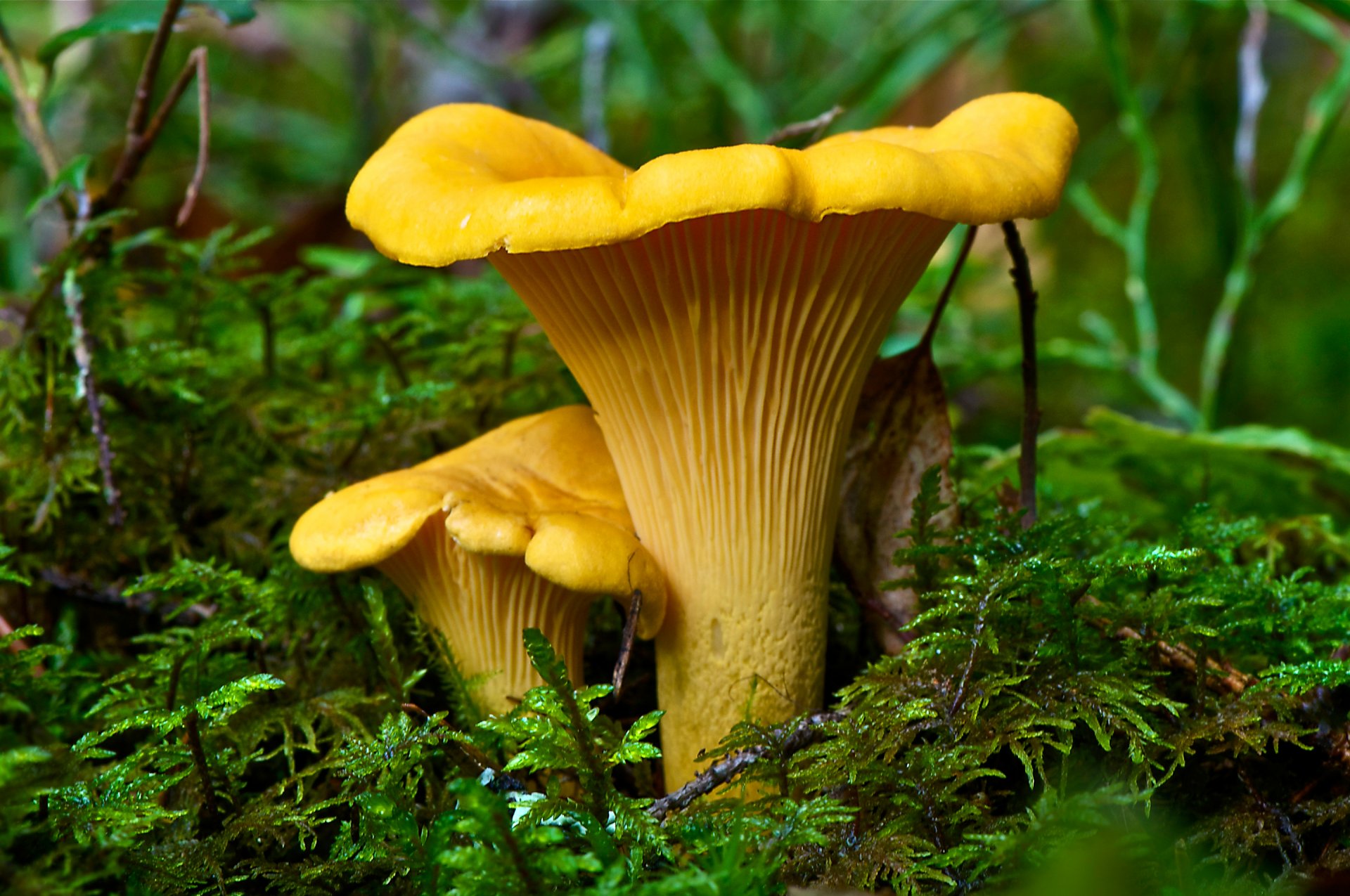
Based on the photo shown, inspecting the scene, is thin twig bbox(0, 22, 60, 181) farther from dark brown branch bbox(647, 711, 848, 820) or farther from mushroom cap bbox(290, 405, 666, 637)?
dark brown branch bbox(647, 711, 848, 820)

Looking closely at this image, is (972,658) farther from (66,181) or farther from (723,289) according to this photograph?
(66,181)

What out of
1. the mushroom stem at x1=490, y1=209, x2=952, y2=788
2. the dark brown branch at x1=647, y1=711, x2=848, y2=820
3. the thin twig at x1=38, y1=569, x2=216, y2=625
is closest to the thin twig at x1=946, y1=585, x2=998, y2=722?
the dark brown branch at x1=647, y1=711, x2=848, y2=820

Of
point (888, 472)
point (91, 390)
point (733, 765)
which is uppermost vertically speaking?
point (91, 390)

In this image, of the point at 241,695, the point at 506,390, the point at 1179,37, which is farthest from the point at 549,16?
the point at 241,695

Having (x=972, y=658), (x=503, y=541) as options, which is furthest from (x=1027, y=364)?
(x=503, y=541)

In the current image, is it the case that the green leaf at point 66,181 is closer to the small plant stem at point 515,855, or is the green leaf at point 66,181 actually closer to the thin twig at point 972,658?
the small plant stem at point 515,855

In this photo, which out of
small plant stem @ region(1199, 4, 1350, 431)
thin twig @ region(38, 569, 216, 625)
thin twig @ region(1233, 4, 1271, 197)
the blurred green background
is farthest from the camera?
the blurred green background

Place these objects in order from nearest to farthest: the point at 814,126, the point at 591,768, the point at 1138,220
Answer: the point at 591,768 < the point at 814,126 < the point at 1138,220
